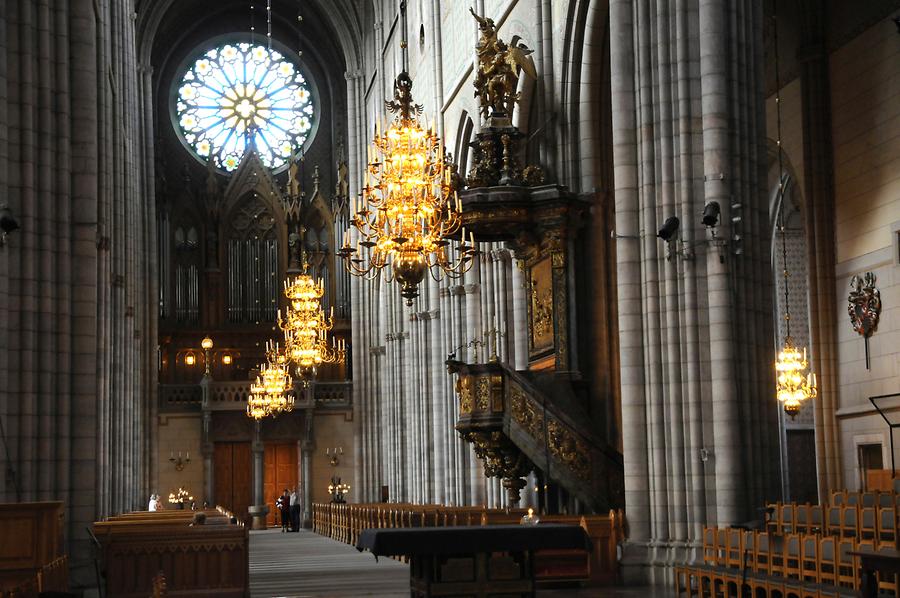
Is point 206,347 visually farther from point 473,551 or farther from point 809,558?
point 809,558

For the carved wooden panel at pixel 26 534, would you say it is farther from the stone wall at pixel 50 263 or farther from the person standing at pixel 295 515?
the person standing at pixel 295 515

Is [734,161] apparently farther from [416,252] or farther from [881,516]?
[881,516]

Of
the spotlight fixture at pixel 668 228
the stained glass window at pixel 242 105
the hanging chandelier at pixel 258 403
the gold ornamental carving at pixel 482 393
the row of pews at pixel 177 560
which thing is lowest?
the row of pews at pixel 177 560

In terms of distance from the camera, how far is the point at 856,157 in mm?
23312

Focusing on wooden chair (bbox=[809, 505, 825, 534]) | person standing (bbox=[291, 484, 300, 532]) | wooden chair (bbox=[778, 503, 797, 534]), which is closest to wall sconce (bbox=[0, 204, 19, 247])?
wooden chair (bbox=[778, 503, 797, 534])

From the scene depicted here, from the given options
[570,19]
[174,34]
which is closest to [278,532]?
[174,34]

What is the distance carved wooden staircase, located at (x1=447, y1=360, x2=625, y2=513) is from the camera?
18.8 meters

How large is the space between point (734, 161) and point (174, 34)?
33646 mm

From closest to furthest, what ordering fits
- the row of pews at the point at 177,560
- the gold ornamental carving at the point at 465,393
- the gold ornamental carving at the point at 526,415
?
the row of pews at the point at 177,560
the gold ornamental carving at the point at 526,415
the gold ornamental carving at the point at 465,393

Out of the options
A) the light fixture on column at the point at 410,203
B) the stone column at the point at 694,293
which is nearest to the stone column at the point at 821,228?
the stone column at the point at 694,293

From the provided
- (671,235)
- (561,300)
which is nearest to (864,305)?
(561,300)

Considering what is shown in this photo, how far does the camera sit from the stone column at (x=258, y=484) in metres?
41.0

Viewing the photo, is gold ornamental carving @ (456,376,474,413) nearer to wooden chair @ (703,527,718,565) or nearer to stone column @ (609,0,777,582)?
stone column @ (609,0,777,582)

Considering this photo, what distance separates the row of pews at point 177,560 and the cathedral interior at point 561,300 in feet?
0.12
